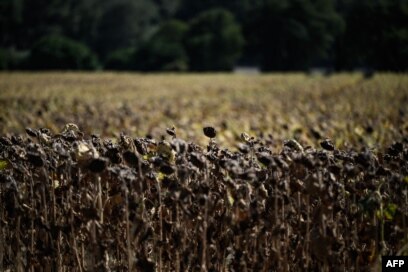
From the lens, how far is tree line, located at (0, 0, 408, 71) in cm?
6425

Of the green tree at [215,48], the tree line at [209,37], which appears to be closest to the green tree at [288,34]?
the tree line at [209,37]

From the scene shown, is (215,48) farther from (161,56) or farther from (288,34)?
(288,34)

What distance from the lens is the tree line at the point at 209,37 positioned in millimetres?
64250

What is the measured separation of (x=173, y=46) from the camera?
7494cm

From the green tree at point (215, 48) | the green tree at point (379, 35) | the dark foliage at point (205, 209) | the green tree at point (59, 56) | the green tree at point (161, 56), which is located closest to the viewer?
the dark foliage at point (205, 209)

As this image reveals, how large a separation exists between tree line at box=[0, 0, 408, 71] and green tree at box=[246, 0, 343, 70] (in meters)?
0.15

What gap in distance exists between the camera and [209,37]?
3110 inches

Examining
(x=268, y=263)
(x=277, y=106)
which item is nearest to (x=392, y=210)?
(x=268, y=263)

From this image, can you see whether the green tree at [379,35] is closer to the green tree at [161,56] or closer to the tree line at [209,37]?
the tree line at [209,37]
